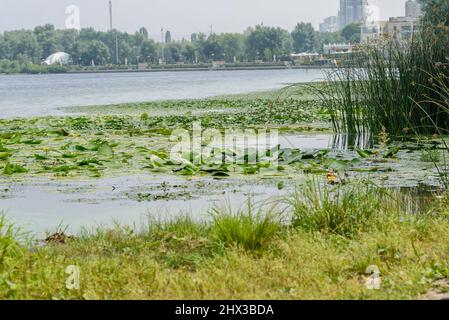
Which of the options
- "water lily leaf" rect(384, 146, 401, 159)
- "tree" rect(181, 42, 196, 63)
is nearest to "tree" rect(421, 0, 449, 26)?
"water lily leaf" rect(384, 146, 401, 159)

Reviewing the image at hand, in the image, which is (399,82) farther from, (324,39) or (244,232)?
(324,39)

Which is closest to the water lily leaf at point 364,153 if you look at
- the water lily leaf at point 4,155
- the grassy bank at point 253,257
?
the grassy bank at point 253,257

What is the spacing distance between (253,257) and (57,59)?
155 metres

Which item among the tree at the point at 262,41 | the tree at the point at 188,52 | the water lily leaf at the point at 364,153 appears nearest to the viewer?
the water lily leaf at the point at 364,153

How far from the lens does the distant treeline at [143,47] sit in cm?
15538

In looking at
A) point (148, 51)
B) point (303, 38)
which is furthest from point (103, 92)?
point (303, 38)

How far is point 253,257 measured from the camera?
555 cm

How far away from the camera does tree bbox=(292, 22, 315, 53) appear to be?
173375 millimetres

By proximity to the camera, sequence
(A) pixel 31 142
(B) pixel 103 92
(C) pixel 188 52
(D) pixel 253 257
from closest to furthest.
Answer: (D) pixel 253 257 → (A) pixel 31 142 → (B) pixel 103 92 → (C) pixel 188 52

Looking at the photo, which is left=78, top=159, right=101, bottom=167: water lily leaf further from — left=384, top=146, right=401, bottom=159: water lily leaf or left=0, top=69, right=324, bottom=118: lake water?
left=0, top=69, right=324, bottom=118: lake water

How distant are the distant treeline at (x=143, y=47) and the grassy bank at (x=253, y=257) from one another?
14602 cm

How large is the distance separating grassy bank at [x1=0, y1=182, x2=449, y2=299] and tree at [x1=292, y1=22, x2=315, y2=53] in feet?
551

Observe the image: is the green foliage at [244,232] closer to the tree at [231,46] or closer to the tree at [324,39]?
the tree at [324,39]
